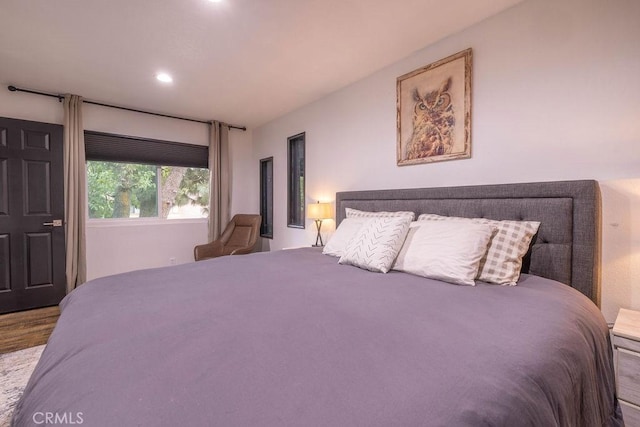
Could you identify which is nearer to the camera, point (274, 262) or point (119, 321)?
point (119, 321)

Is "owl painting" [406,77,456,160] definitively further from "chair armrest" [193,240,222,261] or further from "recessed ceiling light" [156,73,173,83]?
"chair armrest" [193,240,222,261]

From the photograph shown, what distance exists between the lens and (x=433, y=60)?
239 cm

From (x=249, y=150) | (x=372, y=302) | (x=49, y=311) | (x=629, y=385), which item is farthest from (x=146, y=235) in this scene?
(x=629, y=385)

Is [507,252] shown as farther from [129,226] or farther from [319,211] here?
[129,226]

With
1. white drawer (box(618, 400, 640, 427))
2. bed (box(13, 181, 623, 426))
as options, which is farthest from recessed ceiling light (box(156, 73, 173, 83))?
white drawer (box(618, 400, 640, 427))

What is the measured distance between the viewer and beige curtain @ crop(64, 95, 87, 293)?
3.38 meters

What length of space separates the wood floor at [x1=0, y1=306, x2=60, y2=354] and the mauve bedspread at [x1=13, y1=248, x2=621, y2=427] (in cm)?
170

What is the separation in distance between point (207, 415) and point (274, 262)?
5.15ft

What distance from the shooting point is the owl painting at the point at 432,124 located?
7.54 ft

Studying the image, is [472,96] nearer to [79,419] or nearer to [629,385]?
→ [629,385]

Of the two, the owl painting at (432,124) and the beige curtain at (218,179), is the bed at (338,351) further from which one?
the beige curtain at (218,179)

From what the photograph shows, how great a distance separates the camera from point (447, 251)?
163 centimetres

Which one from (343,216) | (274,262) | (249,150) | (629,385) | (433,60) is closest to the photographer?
(629,385)

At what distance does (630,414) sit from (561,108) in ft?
5.24
